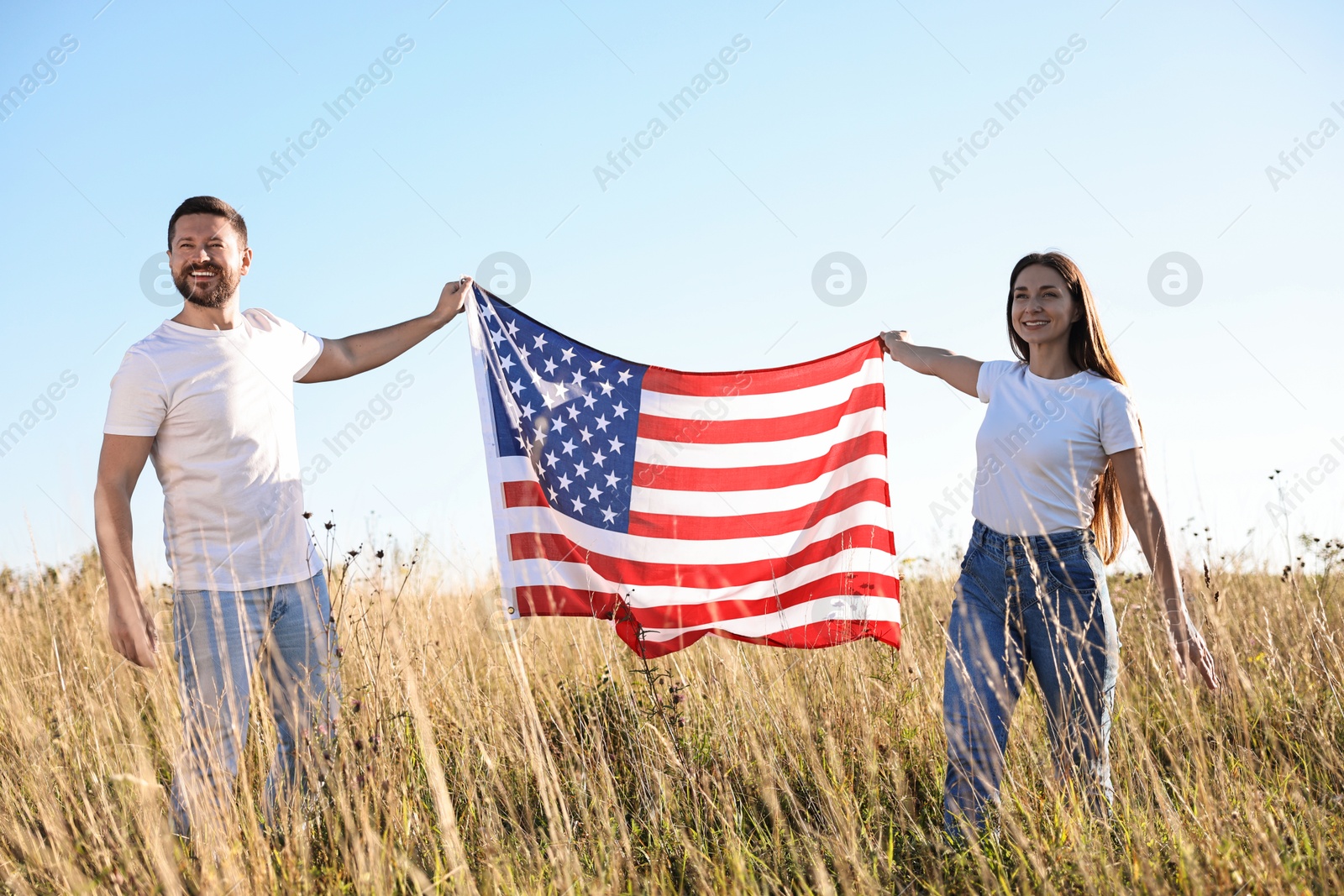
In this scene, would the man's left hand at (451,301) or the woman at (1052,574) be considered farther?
the man's left hand at (451,301)

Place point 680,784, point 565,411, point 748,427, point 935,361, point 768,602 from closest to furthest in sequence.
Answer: point 680,784 → point 935,361 → point 768,602 → point 565,411 → point 748,427

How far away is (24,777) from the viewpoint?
3.99 metres

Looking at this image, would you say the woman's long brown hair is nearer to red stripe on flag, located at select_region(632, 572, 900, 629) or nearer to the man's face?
red stripe on flag, located at select_region(632, 572, 900, 629)

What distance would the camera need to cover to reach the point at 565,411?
479 centimetres

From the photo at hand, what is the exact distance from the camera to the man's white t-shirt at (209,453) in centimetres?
330

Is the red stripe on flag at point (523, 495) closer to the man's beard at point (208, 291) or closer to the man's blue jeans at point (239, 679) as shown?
the man's blue jeans at point (239, 679)

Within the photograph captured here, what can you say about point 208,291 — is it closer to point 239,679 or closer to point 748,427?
point 239,679

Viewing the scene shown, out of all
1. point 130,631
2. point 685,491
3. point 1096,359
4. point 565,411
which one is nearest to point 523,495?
point 565,411

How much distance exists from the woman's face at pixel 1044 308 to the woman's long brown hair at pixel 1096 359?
0.03m

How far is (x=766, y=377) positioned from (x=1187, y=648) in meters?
2.48

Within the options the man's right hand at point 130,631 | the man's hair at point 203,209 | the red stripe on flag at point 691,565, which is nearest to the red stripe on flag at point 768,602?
the red stripe on flag at point 691,565

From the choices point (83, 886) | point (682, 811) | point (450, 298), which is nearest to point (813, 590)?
point (682, 811)

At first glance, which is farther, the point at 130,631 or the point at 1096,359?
the point at 1096,359

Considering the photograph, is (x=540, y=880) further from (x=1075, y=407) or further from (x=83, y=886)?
(x=1075, y=407)
